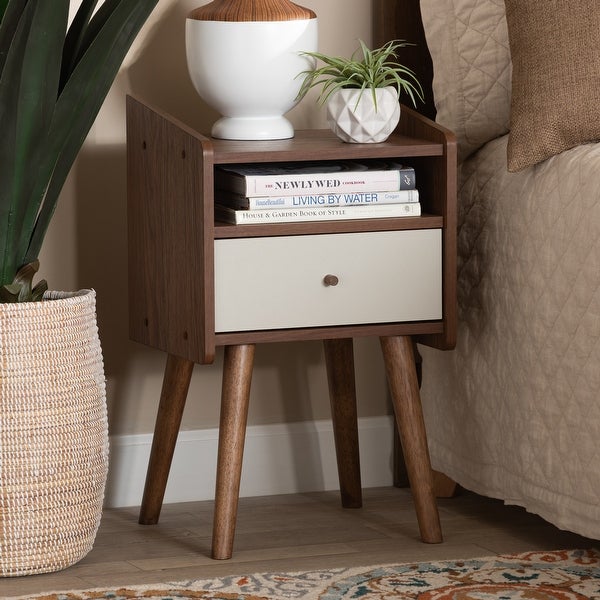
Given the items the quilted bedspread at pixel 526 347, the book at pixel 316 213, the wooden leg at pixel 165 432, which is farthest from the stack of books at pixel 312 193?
the wooden leg at pixel 165 432

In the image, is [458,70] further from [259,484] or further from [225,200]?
[259,484]

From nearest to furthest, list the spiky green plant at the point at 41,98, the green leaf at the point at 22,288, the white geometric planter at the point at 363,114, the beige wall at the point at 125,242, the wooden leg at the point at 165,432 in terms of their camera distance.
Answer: the spiky green plant at the point at 41,98 → the green leaf at the point at 22,288 → the white geometric planter at the point at 363,114 → the wooden leg at the point at 165,432 → the beige wall at the point at 125,242

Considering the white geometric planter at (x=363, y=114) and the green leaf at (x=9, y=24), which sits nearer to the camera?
the green leaf at (x=9, y=24)

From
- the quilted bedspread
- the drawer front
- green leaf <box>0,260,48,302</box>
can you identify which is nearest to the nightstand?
the drawer front

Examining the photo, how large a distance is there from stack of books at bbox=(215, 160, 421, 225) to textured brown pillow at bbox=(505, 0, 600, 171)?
0.18m

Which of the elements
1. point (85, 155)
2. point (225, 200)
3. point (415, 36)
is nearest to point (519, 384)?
point (225, 200)

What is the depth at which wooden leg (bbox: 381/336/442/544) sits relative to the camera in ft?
6.27

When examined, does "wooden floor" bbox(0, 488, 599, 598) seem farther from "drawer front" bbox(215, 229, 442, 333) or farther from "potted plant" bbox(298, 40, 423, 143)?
"potted plant" bbox(298, 40, 423, 143)

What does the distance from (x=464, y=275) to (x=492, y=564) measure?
0.48 meters

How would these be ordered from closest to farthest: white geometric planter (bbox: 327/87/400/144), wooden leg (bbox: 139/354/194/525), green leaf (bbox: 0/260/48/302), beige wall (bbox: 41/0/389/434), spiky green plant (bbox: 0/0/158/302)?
spiky green plant (bbox: 0/0/158/302) → green leaf (bbox: 0/260/48/302) → white geometric planter (bbox: 327/87/400/144) → wooden leg (bbox: 139/354/194/525) → beige wall (bbox: 41/0/389/434)

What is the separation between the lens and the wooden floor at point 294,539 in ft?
5.93

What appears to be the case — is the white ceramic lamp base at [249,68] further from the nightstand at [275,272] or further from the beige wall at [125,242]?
the beige wall at [125,242]

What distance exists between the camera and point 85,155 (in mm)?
2111

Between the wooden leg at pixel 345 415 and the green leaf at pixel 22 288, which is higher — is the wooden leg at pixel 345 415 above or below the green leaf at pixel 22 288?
below
